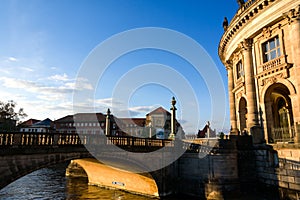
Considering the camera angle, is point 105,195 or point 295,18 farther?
point 105,195

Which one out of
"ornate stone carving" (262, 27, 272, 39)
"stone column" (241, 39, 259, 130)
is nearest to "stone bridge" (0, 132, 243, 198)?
"stone column" (241, 39, 259, 130)

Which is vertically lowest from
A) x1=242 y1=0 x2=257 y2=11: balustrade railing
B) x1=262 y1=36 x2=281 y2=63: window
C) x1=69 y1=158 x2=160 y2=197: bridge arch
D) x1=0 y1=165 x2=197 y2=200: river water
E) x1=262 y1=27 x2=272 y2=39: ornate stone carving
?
x1=0 y1=165 x2=197 y2=200: river water

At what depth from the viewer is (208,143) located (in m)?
16.7

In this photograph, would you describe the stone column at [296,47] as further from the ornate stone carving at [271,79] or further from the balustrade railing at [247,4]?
the balustrade railing at [247,4]

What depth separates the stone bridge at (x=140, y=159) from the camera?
1012cm

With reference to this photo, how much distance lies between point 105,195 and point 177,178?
19.6ft

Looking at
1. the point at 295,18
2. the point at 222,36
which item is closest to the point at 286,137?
the point at 295,18

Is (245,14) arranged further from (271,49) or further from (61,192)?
(61,192)

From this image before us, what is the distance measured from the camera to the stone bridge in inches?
399

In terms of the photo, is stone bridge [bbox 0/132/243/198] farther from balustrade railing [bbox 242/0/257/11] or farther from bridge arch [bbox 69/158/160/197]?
balustrade railing [bbox 242/0/257/11]

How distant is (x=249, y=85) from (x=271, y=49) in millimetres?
3063

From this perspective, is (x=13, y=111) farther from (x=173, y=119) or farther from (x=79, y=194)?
(x=173, y=119)

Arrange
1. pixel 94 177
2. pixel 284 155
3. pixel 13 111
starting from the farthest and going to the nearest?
pixel 13 111, pixel 94 177, pixel 284 155

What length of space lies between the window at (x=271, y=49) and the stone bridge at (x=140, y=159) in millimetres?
7343
